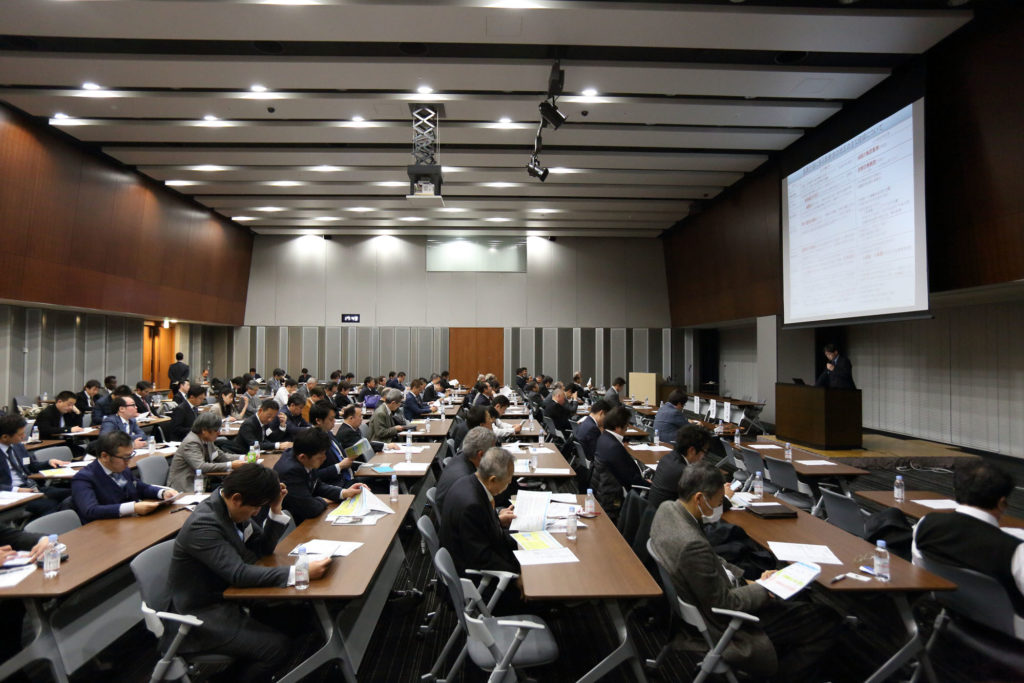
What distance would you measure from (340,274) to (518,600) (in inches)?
673

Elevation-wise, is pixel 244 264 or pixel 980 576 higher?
pixel 244 264

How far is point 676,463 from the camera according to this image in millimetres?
3842

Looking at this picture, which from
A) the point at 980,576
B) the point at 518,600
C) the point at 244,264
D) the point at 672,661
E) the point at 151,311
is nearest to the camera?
the point at 980,576

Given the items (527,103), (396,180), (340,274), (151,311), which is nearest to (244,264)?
(340,274)

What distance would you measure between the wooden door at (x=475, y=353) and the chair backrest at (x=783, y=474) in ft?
45.7

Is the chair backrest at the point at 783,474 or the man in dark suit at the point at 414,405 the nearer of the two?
the chair backrest at the point at 783,474

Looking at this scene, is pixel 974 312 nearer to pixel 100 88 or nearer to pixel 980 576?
pixel 980 576

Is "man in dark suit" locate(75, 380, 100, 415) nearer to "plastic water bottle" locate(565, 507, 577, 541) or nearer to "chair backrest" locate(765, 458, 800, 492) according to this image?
"plastic water bottle" locate(565, 507, 577, 541)

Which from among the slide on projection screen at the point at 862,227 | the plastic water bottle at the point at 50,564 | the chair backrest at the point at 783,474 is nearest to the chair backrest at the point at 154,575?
the plastic water bottle at the point at 50,564

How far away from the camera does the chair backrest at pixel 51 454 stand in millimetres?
5534

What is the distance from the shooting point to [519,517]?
12.1ft

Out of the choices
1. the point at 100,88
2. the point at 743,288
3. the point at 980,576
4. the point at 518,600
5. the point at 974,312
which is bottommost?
the point at 518,600

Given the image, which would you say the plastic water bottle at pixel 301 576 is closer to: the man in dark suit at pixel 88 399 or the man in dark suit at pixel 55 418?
the man in dark suit at pixel 55 418

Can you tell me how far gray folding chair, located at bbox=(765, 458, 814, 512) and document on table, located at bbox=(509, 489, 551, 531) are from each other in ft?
8.20
